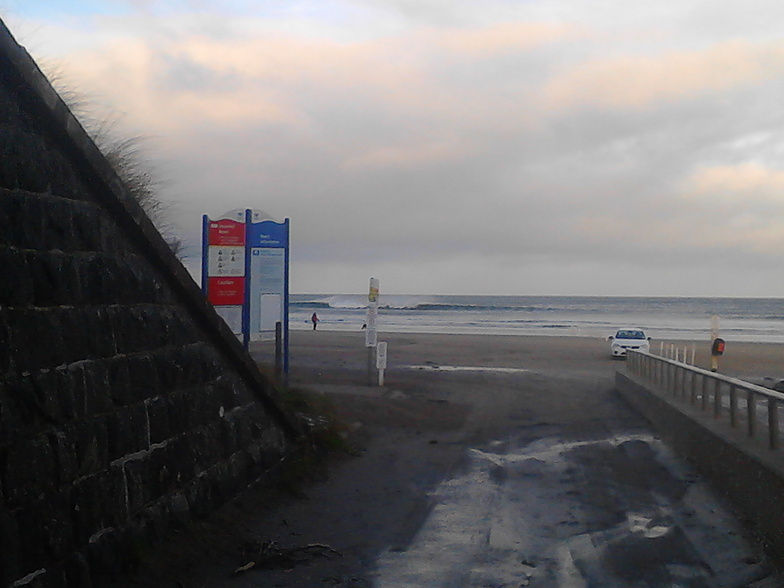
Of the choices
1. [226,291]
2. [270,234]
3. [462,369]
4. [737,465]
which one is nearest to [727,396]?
[737,465]

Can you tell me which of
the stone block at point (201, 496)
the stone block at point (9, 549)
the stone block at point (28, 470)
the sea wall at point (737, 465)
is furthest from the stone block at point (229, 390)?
the sea wall at point (737, 465)

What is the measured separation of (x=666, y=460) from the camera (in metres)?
10.6

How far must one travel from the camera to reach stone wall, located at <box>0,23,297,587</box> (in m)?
4.48

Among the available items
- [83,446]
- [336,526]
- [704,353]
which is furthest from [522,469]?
[704,353]

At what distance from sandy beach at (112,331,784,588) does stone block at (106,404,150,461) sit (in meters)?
0.83

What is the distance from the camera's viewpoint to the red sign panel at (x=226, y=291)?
46.4 ft

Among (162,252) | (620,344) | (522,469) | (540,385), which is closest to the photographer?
(162,252)

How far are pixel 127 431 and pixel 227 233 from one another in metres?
9.52

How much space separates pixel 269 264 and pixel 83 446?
11010mm

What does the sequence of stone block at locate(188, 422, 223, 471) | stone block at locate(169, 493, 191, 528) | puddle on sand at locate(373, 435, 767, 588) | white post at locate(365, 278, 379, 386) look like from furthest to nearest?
white post at locate(365, 278, 379, 386) → stone block at locate(188, 422, 223, 471) → stone block at locate(169, 493, 191, 528) → puddle on sand at locate(373, 435, 767, 588)

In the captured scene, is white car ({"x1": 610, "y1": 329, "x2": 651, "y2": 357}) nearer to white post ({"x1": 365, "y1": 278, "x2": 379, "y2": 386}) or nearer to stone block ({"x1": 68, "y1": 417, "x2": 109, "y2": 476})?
white post ({"x1": 365, "y1": 278, "x2": 379, "y2": 386})

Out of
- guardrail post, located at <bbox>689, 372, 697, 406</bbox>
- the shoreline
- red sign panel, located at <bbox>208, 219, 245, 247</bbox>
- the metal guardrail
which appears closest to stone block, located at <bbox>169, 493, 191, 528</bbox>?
the metal guardrail

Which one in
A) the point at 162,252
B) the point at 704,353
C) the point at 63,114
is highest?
the point at 63,114

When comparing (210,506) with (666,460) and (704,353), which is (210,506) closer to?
(666,460)
